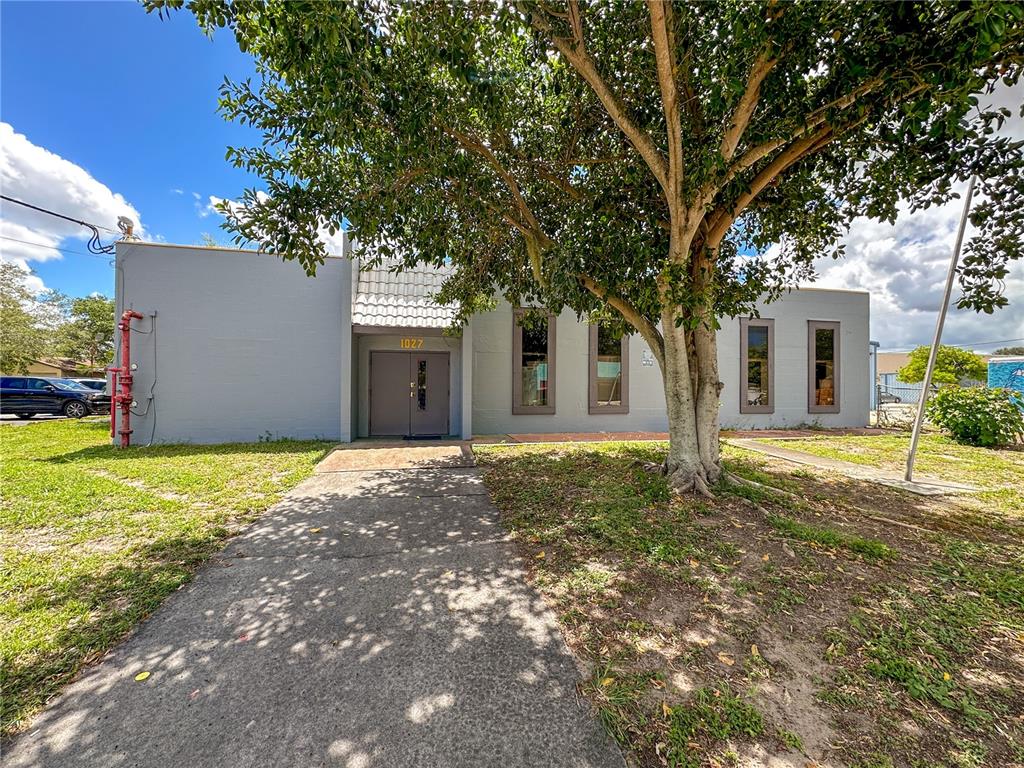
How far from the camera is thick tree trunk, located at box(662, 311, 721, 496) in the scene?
16.9 feet

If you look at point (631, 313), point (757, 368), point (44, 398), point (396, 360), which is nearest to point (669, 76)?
point (631, 313)

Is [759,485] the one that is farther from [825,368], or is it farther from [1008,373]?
[1008,373]

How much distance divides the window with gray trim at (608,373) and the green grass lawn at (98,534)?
21.6 feet

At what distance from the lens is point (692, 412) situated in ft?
17.5

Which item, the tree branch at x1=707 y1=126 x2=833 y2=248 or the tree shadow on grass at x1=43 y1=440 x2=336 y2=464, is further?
the tree shadow on grass at x1=43 y1=440 x2=336 y2=464

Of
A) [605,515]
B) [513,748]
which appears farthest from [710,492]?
[513,748]

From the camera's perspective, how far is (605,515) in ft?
14.3

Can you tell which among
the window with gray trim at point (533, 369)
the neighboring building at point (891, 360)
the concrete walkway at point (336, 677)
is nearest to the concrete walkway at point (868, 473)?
the window with gray trim at point (533, 369)

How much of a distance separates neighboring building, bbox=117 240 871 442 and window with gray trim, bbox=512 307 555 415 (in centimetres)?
4

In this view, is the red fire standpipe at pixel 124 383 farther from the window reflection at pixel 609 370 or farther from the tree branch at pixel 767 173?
the tree branch at pixel 767 173

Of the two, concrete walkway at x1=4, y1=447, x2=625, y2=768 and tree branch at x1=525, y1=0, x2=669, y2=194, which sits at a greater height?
tree branch at x1=525, y1=0, x2=669, y2=194

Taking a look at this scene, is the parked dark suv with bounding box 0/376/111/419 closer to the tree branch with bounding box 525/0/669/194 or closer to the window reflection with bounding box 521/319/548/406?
the window reflection with bounding box 521/319/548/406

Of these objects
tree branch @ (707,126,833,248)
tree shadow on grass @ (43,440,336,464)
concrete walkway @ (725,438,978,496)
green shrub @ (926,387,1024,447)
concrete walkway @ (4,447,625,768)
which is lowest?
concrete walkway @ (4,447,625,768)

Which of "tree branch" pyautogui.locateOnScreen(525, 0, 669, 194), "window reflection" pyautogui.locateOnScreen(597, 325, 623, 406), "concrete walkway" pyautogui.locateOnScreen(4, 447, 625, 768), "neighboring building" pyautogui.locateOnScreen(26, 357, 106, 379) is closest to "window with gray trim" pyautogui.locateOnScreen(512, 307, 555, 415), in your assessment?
"window reflection" pyautogui.locateOnScreen(597, 325, 623, 406)
